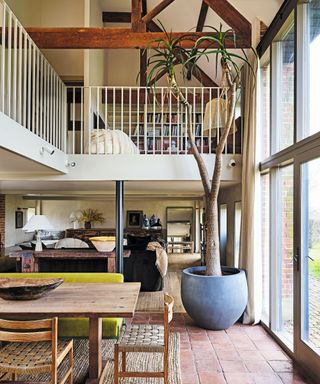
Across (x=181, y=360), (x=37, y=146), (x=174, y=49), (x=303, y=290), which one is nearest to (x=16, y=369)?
(x=181, y=360)

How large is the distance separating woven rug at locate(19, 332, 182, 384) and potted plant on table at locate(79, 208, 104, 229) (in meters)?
8.74

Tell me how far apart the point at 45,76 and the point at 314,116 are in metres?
2.92

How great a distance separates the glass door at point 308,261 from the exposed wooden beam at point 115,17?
20.3 feet

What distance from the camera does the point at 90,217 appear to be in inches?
488

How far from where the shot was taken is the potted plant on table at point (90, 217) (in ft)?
40.4

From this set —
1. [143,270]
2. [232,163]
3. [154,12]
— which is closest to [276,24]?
[232,163]

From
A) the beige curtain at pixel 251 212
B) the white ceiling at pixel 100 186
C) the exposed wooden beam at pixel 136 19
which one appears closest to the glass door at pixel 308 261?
the beige curtain at pixel 251 212

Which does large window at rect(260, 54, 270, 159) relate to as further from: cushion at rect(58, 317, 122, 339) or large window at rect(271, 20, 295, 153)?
cushion at rect(58, 317, 122, 339)

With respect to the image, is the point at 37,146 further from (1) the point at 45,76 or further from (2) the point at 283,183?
(2) the point at 283,183

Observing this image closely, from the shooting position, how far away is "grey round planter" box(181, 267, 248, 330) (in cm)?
387

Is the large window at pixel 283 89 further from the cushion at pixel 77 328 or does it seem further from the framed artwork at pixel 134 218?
the framed artwork at pixel 134 218

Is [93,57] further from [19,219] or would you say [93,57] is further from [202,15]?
[19,219]

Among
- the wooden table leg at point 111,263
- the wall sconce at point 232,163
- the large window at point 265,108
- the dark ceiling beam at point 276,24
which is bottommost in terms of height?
the wooden table leg at point 111,263

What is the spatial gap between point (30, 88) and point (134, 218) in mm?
9225
